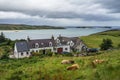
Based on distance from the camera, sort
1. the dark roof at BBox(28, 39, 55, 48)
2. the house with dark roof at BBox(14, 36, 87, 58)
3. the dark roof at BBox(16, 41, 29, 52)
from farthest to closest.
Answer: the dark roof at BBox(28, 39, 55, 48) → the house with dark roof at BBox(14, 36, 87, 58) → the dark roof at BBox(16, 41, 29, 52)

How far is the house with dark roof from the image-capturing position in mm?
79375

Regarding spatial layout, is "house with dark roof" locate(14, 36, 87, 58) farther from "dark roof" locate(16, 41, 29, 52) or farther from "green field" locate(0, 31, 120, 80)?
"green field" locate(0, 31, 120, 80)

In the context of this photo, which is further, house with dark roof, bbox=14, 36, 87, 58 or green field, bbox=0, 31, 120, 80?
house with dark roof, bbox=14, 36, 87, 58

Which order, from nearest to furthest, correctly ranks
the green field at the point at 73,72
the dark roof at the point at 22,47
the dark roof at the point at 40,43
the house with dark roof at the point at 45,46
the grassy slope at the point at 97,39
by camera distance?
the green field at the point at 73,72 → the dark roof at the point at 22,47 → the house with dark roof at the point at 45,46 → the dark roof at the point at 40,43 → the grassy slope at the point at 97,39

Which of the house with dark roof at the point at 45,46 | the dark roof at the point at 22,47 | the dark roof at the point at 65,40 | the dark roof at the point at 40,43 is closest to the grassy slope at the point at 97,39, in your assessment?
the dark roof at the point at 65,40

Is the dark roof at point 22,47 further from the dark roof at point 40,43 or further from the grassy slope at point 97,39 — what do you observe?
the grassy slope at point 97,39

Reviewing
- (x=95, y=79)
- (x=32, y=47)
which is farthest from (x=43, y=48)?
(x=95, y=79)

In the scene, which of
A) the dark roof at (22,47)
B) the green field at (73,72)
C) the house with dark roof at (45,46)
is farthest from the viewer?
the house with dark roof at (45,46)

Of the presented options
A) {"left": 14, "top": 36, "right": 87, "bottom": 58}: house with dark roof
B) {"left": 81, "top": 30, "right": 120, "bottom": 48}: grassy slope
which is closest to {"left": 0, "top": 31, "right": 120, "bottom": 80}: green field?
{"left": 14, "top": 36, "right": 87, "bottom": 58}: house with dark roof

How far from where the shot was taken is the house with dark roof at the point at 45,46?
79.4 m

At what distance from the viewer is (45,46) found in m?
84.8

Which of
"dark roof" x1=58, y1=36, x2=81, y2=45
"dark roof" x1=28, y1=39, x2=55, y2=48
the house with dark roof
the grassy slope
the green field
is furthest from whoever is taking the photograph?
the grassy slope

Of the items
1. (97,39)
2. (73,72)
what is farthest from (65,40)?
(73,72)

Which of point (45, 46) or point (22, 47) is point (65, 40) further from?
point (22, 47)
